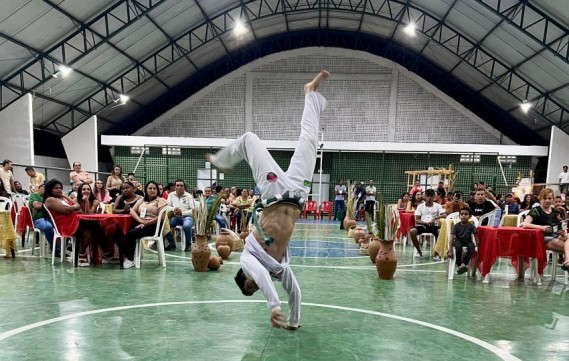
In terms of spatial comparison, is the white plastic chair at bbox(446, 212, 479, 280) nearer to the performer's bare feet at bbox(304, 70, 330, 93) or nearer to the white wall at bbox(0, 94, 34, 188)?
the performer's bare feet at bbox(304, 70, 330, 93)

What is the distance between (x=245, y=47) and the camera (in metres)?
20.5

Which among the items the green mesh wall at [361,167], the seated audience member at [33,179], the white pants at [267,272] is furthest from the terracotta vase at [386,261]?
the green mesh wall at [361,167]

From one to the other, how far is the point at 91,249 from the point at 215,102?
1538cm

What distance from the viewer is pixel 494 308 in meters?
4.09

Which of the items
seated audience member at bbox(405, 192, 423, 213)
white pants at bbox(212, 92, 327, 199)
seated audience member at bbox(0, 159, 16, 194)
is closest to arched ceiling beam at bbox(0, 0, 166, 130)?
seated audience member at bbox(0, 159, 16, 194)

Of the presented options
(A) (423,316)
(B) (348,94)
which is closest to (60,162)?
(B) (348,94)

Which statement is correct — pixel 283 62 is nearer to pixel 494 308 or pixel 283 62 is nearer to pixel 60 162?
pixel 60 162

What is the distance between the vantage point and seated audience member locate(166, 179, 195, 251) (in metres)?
7.34

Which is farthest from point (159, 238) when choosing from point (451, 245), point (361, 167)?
point (361, 167)

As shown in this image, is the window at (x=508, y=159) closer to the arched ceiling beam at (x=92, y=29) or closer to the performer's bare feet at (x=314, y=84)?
the arched ceiling beam at (x=92, y=29)

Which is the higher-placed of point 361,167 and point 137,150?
point 137,150

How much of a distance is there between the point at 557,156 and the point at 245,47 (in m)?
14.1

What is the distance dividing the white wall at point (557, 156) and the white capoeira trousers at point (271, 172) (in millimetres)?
16089

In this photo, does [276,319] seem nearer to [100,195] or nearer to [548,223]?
[548,223]
